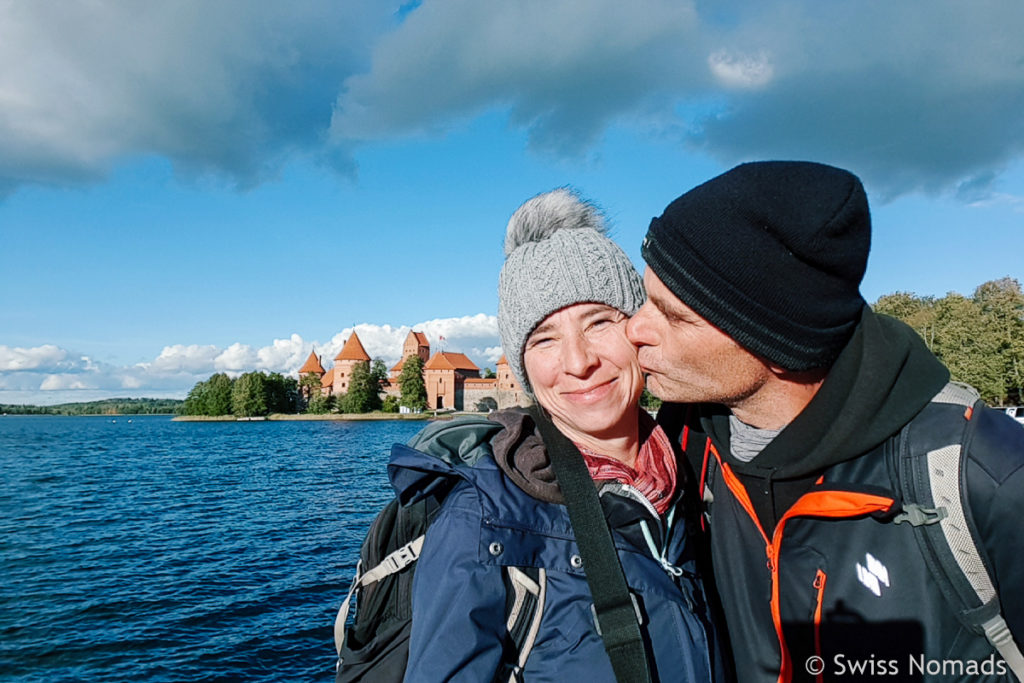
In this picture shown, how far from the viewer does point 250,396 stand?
93812mm

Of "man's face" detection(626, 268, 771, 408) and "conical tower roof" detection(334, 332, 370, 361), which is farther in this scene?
"conical tower roof" detection(334, 332, 370, 361)

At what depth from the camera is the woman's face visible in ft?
7.18

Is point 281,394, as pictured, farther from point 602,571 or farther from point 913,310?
point 602,571

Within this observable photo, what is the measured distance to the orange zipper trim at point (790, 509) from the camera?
167 centimetres

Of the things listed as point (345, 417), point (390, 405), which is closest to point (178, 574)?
point (345, 417)

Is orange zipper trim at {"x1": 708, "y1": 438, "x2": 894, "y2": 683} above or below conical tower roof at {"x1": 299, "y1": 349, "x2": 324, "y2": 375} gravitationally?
below

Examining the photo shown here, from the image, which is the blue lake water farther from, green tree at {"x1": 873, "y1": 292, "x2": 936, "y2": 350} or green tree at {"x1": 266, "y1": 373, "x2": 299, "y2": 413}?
green tree at {"x1": 266, "y1": 373, "x2": 299, "y2": 413}

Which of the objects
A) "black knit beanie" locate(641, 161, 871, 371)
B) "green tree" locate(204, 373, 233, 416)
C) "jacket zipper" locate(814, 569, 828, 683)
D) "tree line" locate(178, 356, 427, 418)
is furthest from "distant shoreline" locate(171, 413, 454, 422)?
"black knit beanie" locate(641, 161, 871, 371)

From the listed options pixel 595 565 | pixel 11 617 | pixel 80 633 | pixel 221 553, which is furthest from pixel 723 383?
pixel 221 553

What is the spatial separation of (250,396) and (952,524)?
101 metres

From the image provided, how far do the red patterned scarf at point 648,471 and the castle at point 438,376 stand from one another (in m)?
87.2

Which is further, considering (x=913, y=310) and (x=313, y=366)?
(x=313, y=366)

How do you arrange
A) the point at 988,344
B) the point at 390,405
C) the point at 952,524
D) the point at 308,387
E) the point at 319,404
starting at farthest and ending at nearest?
1. the point at 308,387
2. the point at 319,404
3. the point at 390,405
4. the point at 988,344
5. the point at 952,524

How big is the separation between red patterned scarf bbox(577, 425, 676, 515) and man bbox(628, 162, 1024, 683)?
0.30m
